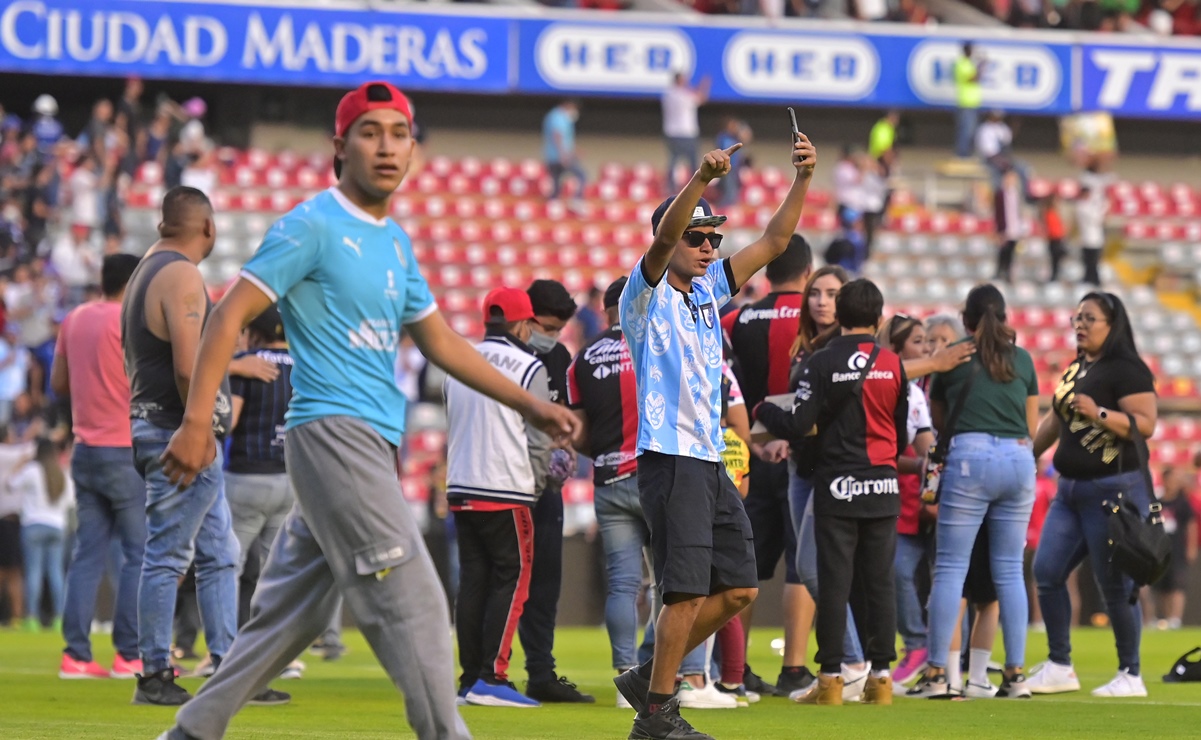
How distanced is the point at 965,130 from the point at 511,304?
2163 centimetres

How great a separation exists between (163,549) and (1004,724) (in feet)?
12.3

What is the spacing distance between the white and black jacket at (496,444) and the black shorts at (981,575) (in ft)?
7.83

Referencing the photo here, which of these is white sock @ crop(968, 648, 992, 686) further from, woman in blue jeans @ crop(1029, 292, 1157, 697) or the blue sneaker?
the blue sneaker

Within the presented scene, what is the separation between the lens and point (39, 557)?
16141mm

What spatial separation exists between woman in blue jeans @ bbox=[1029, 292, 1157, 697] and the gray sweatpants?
18.0 feet

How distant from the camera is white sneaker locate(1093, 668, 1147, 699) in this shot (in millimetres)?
9594

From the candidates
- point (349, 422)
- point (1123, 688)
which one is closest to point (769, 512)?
point (1123, 688)

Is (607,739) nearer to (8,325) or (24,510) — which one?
(24,510)

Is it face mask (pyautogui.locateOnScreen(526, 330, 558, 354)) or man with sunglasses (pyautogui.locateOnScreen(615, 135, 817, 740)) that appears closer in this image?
man with sunglasses (pyautogui.locateOnScreen(615, 135, 817, 740))

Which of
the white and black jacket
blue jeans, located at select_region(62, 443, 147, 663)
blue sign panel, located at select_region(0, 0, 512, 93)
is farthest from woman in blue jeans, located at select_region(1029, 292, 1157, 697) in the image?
blue sign panel, located at select_region(0, 0, 512, 93)

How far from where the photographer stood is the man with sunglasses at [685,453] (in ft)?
22.4

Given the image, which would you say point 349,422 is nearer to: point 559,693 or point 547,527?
point 559,693

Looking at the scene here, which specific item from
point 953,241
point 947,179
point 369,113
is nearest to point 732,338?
point 369,113

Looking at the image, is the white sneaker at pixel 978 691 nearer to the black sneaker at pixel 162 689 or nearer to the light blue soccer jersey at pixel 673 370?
the light blue soccer jersey at pixel 673 370
